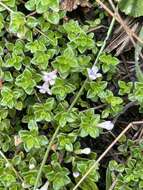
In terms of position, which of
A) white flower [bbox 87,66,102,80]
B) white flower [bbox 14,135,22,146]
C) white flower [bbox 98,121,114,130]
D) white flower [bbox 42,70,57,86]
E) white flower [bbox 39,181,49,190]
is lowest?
white flower [bbox 39,181,49,190]

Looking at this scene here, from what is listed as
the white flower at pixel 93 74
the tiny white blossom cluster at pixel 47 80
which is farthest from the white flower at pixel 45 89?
the white flower at pixel 93 74

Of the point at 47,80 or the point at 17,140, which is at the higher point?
the point at 47,80

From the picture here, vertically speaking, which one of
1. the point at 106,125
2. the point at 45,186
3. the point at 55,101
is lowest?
the point at 45,186

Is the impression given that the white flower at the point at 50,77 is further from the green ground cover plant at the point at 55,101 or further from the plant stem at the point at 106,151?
the plant stem at the point at 106,151

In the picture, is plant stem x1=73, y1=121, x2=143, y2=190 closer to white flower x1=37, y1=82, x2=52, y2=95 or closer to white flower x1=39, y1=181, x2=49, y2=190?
white flower x1=39, y1=181, x2=49, y2=190

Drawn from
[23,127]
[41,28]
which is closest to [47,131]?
[23,127]

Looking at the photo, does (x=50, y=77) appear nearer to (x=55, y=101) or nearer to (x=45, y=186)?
(x=55, y=101)

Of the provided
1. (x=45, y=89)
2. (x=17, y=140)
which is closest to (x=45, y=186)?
(x=17, y=140)

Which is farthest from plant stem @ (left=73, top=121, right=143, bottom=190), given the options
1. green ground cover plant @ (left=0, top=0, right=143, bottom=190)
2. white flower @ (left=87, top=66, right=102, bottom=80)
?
white flower @ (left=87, top=66, right=102, bottom=80)
